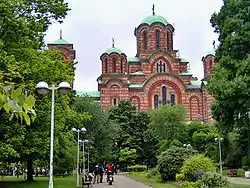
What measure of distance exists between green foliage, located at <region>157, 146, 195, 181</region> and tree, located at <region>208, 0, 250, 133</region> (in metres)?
4.84

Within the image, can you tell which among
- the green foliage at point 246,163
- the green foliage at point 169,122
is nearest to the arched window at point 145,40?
the green foliage at point 169,122

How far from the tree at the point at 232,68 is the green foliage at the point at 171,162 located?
15.9 ft

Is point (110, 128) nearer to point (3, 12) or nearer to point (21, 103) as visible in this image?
point (3, 12)

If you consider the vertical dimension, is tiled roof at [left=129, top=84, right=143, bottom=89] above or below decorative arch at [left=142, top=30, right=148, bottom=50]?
below

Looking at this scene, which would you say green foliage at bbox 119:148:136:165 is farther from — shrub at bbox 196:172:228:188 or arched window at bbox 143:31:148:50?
shrub at bbox 196:172:228:188

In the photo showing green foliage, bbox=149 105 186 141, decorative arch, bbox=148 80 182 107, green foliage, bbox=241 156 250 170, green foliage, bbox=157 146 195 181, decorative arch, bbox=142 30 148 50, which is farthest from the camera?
decorative arch, bbox=142 30 148 50

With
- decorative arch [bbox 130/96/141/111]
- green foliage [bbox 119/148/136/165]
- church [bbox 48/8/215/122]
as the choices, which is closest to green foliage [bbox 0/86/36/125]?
green foliage [bbox 119/148/136/165]

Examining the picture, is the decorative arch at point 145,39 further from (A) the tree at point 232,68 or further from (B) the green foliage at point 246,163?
(A) the tree at point 232,68

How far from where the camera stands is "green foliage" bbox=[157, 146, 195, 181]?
24.3 metres

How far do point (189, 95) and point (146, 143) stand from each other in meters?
10.6

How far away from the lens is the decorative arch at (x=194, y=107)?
2249 inches

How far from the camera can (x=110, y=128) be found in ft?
124

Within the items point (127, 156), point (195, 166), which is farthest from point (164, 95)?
point (195, 166)

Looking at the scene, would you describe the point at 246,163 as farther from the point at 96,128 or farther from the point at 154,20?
the point at 154,20
